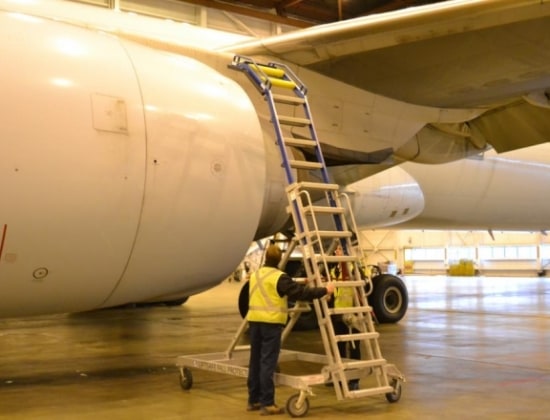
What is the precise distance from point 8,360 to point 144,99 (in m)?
4.30

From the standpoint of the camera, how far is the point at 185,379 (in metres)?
6.29

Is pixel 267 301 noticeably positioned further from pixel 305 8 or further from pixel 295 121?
pixel 305 8

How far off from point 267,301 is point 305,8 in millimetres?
23844

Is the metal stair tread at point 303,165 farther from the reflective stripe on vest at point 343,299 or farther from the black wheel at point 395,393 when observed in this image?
the black wheel at point 395,393

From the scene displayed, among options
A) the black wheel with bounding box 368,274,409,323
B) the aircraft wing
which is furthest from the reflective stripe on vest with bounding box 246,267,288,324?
the black wheel with bounding box 368,274,409,323

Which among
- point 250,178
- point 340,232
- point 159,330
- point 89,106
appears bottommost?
point 159,330

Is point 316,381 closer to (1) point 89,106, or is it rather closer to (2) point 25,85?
(1) point 89,106

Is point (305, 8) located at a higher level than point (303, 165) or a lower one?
higher

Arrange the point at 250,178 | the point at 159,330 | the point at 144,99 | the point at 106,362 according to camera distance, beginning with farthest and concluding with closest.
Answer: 1. the point at 159,330
2. the point at 106,362
3. the point at 250,178
4. the point at 144,99

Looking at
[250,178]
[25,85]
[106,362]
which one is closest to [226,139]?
[250,178]

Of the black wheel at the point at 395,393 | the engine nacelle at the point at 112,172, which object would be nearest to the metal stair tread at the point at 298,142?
the engine nacelle at the point at 112,172

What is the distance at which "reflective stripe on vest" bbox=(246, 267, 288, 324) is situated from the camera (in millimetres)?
5516

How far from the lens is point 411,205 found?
11.7 meters

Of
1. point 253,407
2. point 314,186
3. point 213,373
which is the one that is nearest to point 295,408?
point 253,407
